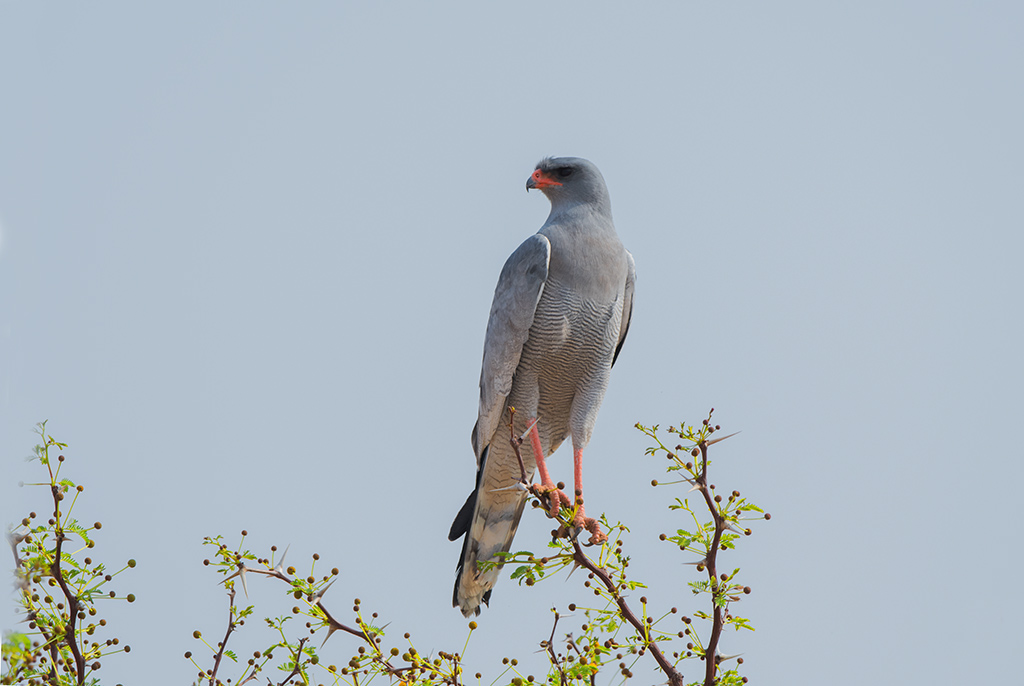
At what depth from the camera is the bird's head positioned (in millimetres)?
5246

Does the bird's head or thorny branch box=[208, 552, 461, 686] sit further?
the bird's head

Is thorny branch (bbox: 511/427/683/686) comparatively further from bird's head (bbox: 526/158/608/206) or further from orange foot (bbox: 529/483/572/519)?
bird's head (bbox: 526/158/608/206)

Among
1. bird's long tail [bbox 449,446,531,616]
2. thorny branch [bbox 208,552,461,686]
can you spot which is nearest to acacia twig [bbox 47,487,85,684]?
thorny branch [bbox 208,552,461,686]

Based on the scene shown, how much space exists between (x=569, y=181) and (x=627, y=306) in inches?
32.1

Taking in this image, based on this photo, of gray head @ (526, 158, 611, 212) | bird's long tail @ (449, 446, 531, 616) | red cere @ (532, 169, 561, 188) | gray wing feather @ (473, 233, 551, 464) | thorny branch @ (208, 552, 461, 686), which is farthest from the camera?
red cere @ (532, 169, 561, 188)

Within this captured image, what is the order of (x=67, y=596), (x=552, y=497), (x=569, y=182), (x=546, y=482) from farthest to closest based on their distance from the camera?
(x=569, y=182) → (x=546, y=482) → (x=552, y=497) → (x=67, y=596)

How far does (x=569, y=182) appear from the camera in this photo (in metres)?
5.30

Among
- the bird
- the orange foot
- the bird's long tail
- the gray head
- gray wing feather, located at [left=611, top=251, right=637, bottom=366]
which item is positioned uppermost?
the gray head

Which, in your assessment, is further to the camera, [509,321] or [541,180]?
[541,180]

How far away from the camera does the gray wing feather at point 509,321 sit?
16.0 feet

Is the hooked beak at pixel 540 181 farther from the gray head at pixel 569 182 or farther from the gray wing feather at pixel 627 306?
the gray wing feather at pixel 627 306

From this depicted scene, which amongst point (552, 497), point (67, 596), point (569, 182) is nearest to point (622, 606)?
point (552, 497)

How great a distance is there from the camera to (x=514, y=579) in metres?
3.42

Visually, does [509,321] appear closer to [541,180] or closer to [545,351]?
[545,351]
